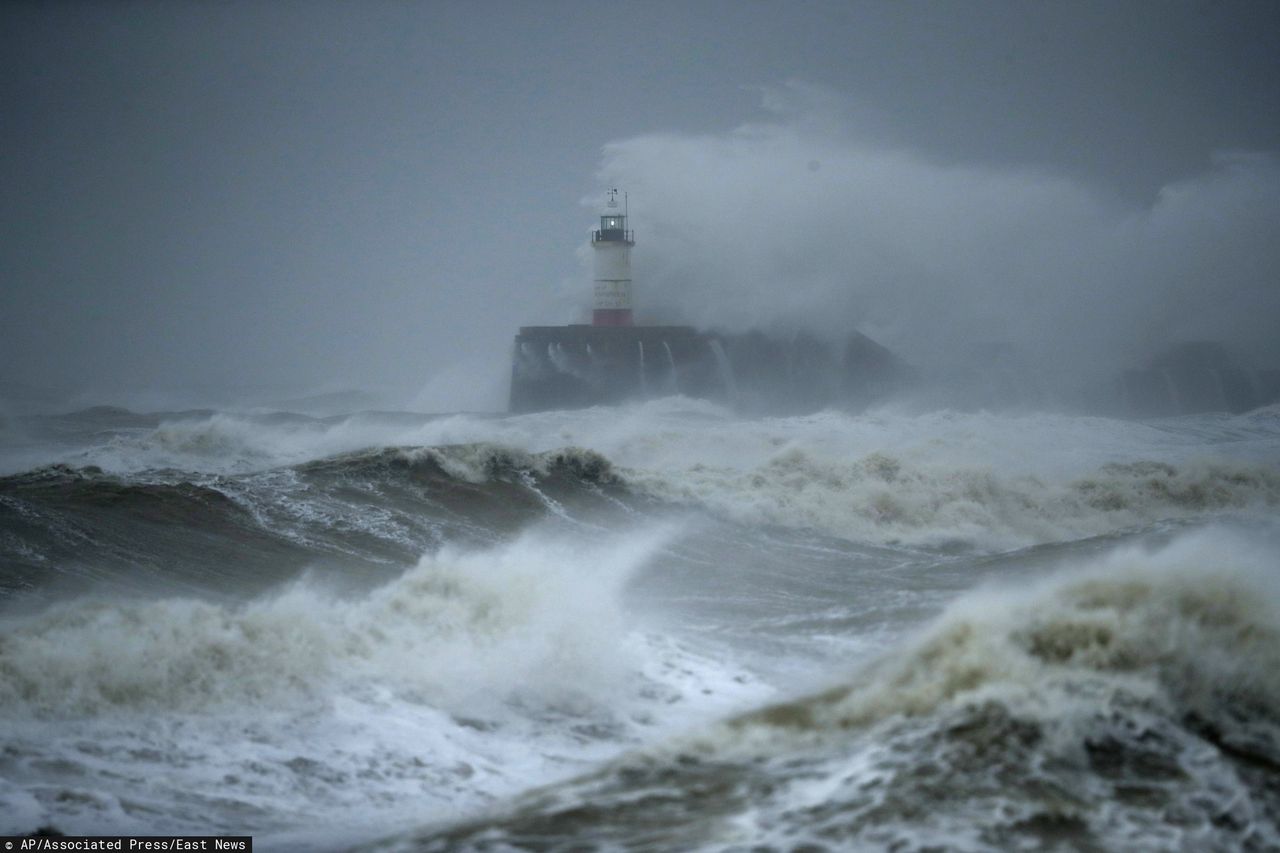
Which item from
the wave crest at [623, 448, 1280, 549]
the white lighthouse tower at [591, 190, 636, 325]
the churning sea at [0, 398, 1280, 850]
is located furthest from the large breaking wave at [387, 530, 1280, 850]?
the white lighthouse tower at [591, 190, 636, 325]

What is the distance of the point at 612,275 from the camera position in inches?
1471

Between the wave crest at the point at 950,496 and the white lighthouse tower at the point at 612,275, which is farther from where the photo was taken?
the white lighthouse tower at the point at 612,275

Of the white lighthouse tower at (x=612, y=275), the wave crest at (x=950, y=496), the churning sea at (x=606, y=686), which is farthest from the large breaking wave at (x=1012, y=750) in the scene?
the white lighthouse tower at (x=612, y=275)

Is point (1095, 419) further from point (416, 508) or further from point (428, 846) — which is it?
point (428, 846)

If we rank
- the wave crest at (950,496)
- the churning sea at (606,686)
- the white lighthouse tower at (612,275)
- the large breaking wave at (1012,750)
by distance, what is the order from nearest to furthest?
the large breaking wave at (1012,750), the churning sea at (606,686), the wave crest at (950,496), the white lighthouse tower at (612,275)

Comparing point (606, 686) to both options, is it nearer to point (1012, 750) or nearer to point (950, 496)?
point (1012, 750)

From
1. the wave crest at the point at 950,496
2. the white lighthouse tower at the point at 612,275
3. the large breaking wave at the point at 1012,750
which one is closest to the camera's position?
the large breaking wave at the point at 1012,750

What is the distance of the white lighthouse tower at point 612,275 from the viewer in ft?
122

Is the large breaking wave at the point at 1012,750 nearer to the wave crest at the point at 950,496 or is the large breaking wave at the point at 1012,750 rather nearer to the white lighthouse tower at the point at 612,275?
the wave crest at the point at 950,496

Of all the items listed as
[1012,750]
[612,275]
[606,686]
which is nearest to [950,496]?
[606,686]

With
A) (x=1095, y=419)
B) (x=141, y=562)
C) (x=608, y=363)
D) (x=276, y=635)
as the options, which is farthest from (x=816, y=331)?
(x=276, y=635)

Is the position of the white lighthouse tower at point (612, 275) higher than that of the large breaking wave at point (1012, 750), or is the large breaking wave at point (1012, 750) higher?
the white lighthouse tower at point (612, 275)

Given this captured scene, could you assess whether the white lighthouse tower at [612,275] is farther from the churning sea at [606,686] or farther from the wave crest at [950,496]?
the churning sea at [606,686]

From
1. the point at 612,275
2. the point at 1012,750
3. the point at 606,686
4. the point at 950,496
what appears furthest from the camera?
the point at 612,275
